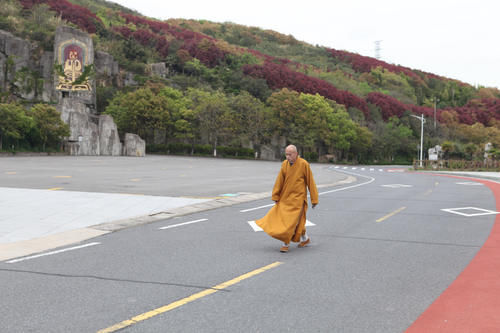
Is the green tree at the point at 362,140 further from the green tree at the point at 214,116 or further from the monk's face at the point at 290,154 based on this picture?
the monk's face at the point at 290,154

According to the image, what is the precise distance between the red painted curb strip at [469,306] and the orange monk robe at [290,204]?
2.51m

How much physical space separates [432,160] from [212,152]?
32448 mm

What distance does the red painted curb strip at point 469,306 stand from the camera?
4.24 m

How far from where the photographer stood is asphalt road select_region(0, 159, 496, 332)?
4.34m

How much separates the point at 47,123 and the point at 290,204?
158 ft

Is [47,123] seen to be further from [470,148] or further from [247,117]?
[470,148]

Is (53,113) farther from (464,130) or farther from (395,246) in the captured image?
(464,130)

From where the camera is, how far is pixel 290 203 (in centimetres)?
753

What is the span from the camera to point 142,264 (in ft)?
21.2

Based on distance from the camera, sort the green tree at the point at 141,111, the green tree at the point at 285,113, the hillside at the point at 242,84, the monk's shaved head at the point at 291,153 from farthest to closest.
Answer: the hillside at the point at 242,84 < the green tree at the point at 285,113 < the green tree at the point at 141,111 < the monk's shaved head at the point at 291,153

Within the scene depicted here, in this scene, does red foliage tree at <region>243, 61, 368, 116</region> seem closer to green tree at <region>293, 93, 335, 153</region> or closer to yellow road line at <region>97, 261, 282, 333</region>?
green tree at <region>293, 93, 335, 153</region>

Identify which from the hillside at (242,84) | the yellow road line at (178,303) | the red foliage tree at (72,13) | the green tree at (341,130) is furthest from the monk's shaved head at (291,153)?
the red foliage tree at (72,13)

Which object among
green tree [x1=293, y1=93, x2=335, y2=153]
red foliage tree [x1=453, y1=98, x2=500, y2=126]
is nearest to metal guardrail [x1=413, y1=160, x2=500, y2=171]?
green tree [x1=293, y1=93, x2=335, y2=153]

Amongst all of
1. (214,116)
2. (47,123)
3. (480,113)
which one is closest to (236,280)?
(47,123)
